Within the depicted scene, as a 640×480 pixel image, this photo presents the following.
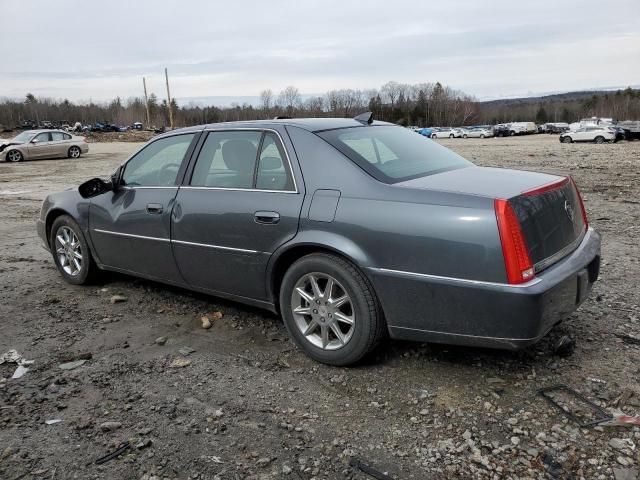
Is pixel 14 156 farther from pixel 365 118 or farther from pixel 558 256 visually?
pixel 558 256

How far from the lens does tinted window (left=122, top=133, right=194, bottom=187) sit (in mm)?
4426

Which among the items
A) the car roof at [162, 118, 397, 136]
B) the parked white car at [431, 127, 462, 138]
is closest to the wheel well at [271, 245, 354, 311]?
the car roof at [162, 118, 397, 136]

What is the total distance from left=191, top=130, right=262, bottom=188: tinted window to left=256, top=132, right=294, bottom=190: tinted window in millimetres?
72

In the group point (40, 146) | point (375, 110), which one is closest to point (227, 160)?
point (40, 146)

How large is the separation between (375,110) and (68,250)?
140025mm

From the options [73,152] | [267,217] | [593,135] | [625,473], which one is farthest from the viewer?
[593,135]

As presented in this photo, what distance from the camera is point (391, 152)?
3824 millimetres

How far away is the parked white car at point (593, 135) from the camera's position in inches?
1485

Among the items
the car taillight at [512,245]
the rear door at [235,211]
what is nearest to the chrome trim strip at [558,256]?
the car taillight at [512,245]

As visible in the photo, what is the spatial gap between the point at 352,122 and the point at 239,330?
1.85m

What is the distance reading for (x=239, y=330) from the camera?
13.9ft

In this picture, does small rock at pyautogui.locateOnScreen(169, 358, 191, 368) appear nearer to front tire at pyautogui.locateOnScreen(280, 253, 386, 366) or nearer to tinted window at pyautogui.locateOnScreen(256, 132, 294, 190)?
front tire at pyautogui.locateOnScreen(280, 253, 386, 366)

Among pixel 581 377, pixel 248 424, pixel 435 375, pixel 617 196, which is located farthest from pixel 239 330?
pixel 617 196

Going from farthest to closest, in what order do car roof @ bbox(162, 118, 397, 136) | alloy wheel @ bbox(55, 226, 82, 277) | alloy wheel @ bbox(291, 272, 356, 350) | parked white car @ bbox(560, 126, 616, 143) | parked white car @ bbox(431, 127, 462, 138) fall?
parked white car @ bbox(431, 127, 462, 138)
parked white car @ bbox(560, 126, 616, 143)
alloy wheel @ bbox(55, 226, 82, 277)
car roof @ bbox(162, 118, 397, 136)
alloy wheel @ bbox(291, 272, 356, 350)
